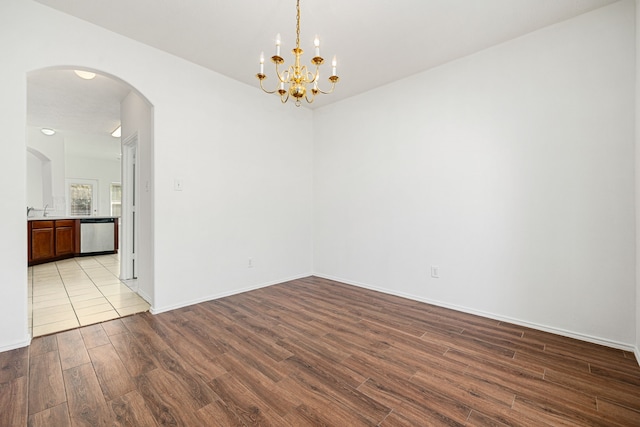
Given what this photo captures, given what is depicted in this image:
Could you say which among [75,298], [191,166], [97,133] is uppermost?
[97,133]

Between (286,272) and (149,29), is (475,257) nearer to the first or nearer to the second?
(286,272)

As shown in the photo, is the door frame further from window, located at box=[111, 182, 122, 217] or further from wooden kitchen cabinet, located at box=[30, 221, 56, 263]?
window, located at box=[111, 182, 122, 217]

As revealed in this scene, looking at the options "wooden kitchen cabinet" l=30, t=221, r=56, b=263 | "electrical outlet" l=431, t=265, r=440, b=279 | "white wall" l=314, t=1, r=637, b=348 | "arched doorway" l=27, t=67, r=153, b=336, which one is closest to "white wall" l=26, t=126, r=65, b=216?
"arched doorway" l=27, t=67, r=153, b=336

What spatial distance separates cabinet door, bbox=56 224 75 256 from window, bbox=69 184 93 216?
3.37 m

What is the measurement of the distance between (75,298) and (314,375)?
10.9 ft

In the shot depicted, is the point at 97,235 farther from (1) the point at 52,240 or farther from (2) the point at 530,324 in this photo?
(2) the point at 530,324

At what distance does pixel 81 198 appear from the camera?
29.4 feet

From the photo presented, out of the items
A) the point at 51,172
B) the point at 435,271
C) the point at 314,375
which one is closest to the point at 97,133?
the point at 51,172

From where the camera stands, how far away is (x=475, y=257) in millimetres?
3012

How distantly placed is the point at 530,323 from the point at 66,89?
20.2 ft

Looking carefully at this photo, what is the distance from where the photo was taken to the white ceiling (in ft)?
7.57

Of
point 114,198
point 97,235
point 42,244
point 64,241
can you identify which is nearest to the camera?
point 42,244

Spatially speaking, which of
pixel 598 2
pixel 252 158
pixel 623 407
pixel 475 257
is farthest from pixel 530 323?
pixel 252 158

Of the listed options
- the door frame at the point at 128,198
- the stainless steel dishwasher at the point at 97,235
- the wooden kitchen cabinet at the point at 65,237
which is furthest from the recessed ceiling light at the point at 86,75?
the stainless steel dishwasher at the point at 97,235
